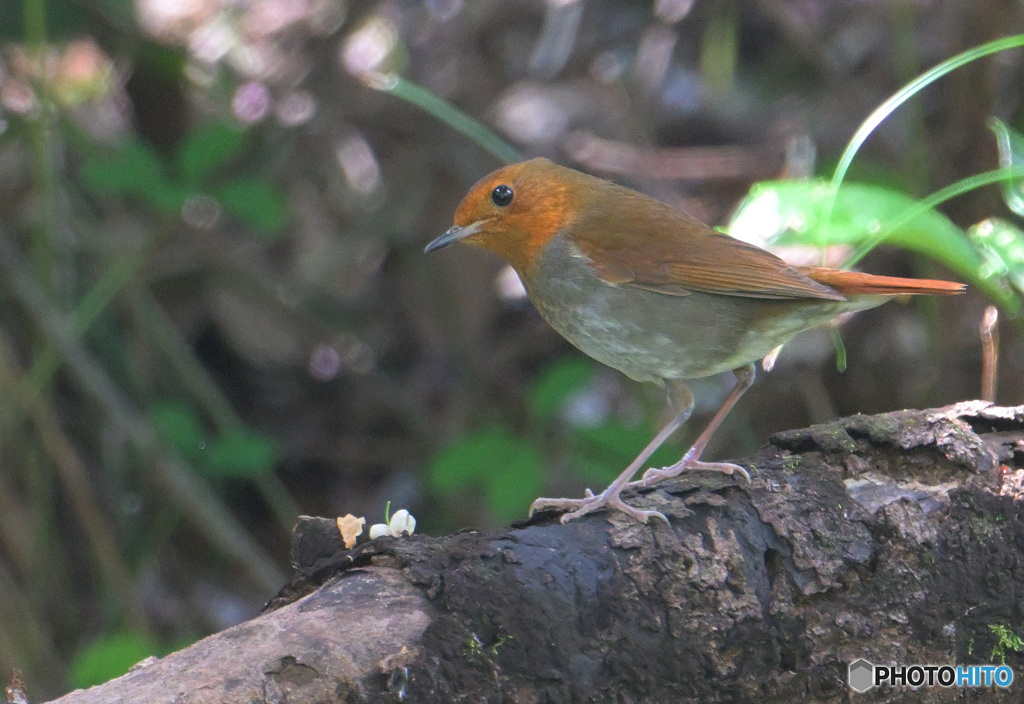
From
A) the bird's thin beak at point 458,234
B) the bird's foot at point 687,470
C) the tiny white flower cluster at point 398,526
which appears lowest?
the tiny white flower cluster at point 398,526

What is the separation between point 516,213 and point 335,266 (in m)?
2.56

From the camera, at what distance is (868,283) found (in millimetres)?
2799

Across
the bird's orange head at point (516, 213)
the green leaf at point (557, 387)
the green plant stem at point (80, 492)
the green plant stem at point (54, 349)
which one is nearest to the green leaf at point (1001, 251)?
the bird's orange head at point (516, 213)

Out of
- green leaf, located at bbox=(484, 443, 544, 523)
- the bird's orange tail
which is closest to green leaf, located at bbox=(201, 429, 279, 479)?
green leaf, located at bbox=(484, 443, 544, 523)

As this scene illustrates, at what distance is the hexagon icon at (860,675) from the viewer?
2.04 m

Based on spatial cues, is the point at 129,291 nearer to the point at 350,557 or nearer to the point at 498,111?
the point at 498,111

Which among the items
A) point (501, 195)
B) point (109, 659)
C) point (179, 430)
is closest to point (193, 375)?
point (179, 430)

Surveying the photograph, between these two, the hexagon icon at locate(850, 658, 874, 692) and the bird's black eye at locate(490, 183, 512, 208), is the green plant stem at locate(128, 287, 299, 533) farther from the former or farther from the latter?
the hexagon icon at locate(850, 658, 874, 692)

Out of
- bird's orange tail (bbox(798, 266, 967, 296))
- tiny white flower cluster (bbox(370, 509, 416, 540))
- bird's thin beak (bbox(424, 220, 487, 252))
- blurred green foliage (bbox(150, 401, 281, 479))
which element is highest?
bird's thin beak (bbox(424, 220, 487, 252))

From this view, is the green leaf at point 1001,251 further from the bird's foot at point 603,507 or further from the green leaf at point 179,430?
the green leaf at point 179,430

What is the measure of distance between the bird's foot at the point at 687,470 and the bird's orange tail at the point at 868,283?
0.64 metres

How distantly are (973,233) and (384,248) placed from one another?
3191 mm

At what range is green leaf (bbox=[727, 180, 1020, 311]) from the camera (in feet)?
9.14

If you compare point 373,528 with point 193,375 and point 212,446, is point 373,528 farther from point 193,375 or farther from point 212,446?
point 193,375
